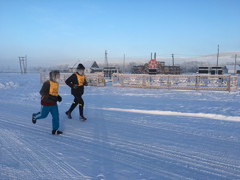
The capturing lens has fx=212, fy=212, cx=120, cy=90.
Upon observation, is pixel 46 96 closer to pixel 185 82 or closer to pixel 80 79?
pixel 80 79

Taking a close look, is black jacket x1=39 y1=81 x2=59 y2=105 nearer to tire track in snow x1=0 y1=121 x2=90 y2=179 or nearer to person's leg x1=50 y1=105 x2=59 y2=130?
person's leg x1=50 y1=105 x2=59 y2=130

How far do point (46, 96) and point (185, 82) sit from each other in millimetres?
14486

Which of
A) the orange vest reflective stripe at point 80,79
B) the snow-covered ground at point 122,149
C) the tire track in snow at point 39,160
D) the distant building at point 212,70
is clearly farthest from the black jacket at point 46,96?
the distant building at point 212,70

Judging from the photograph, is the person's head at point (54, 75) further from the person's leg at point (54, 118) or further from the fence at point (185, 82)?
the fence at point (185, 82)

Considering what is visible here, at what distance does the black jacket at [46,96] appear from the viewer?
4.62 m

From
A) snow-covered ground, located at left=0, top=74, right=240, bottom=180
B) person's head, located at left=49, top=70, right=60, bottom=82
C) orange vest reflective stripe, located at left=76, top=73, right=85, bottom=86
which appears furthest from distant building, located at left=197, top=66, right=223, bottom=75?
person's head, located at left=49, top=70, right=60, bottom=82

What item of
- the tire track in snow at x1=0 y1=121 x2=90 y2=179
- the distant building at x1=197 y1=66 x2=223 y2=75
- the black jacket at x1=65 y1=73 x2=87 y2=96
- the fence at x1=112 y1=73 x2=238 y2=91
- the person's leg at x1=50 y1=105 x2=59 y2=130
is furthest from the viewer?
the distant building at x1=197 y1=66 x2=223 y2=75

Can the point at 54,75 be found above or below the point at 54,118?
above

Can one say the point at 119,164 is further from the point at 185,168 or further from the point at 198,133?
the point at 198,133

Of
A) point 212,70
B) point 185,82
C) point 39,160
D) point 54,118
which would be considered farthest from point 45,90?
point 212,70

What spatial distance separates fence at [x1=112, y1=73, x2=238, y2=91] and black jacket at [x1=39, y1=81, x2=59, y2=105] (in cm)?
1404

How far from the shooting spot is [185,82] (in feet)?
56.9

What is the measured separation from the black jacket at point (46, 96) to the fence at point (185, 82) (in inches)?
553

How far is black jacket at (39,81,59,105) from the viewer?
462 cm
